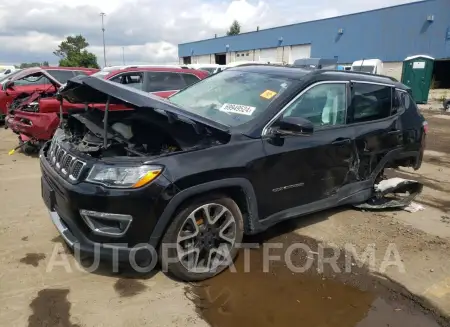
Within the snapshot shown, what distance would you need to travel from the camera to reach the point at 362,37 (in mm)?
30375

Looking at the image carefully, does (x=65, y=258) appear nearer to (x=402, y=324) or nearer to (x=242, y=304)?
(x=242, y=304)

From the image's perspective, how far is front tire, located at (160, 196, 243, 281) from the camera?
297 cm

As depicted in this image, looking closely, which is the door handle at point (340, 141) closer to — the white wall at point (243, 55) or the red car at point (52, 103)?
the red car at point (52, 103)

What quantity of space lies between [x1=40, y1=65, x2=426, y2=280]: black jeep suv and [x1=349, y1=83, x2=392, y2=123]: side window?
2 cm

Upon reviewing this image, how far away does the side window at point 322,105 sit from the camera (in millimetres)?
3625

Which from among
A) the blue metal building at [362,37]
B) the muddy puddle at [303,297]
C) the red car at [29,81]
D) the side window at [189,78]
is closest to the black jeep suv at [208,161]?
the muddy puddle at [303,297]

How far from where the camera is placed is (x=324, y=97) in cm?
388

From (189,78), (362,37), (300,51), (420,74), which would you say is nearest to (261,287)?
(189,78)

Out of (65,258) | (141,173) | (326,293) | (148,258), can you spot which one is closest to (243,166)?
(141,173)

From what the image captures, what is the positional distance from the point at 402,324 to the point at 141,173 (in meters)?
2.15

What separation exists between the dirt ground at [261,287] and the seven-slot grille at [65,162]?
0.88 metres

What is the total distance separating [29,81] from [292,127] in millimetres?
9978

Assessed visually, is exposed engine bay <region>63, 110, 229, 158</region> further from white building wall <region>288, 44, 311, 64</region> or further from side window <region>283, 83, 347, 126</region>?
white building wall <region>288, 44, 311, 64</region>

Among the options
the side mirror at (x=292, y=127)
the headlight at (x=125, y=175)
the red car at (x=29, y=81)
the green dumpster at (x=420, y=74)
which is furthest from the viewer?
the green dumpster at (x=420, y=74)
